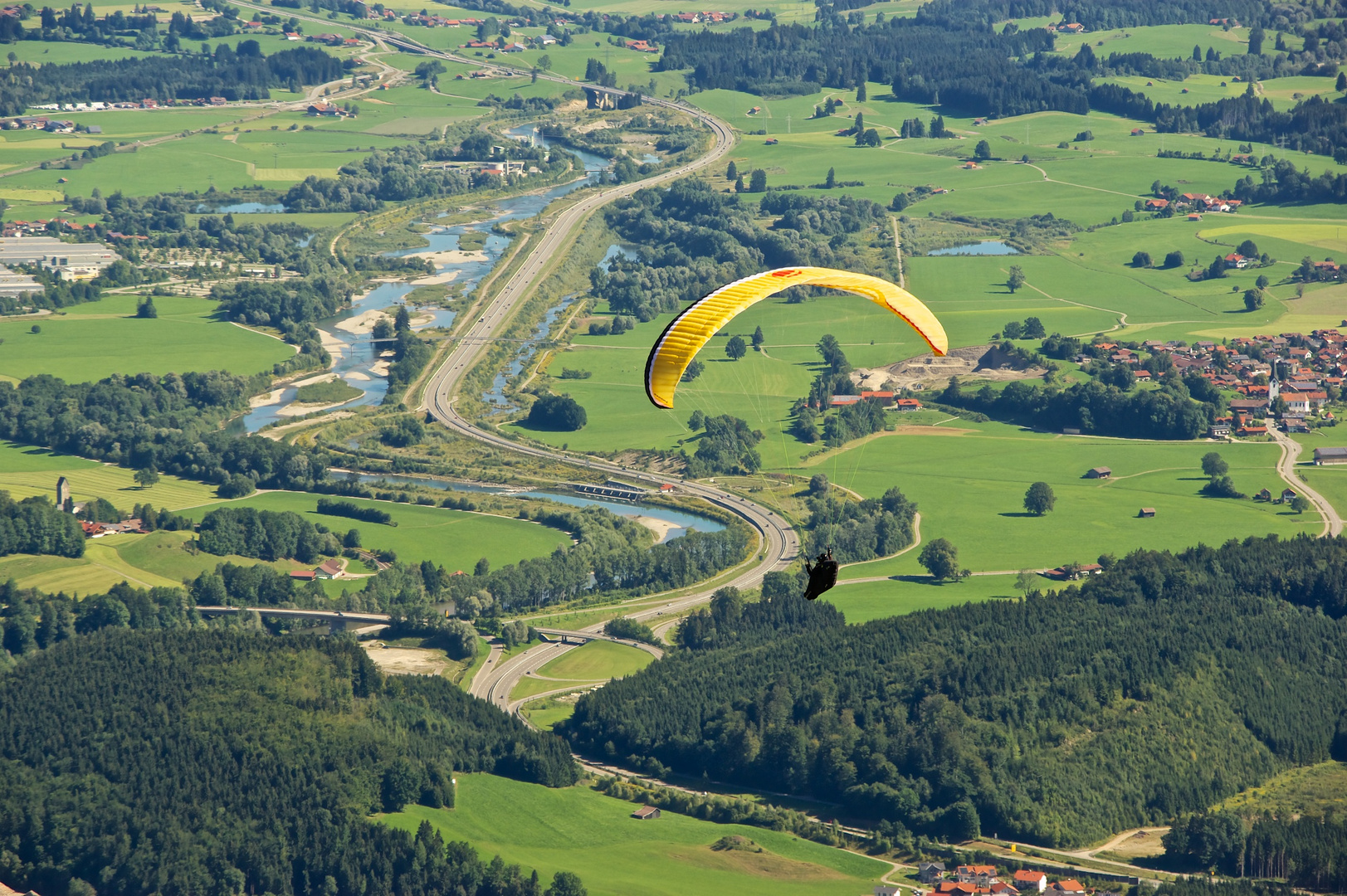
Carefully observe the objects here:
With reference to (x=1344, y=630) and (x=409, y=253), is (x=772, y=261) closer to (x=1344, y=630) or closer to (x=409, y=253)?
(x=409, y=253)

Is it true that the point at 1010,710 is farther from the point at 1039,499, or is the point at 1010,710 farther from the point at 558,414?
the point at 558,414

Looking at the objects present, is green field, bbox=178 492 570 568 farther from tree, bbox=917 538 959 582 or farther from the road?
the road

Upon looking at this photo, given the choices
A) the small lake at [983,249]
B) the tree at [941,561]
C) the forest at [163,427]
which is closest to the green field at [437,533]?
the forest at [163,427]

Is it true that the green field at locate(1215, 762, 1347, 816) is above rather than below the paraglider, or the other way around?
below

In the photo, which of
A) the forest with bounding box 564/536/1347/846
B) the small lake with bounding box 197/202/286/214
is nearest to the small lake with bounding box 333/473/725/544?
the forest with bounding box 564/536/1347/846

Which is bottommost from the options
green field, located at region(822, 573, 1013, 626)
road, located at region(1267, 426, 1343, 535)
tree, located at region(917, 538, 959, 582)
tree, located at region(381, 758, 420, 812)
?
tree, located at region(381, 758, 420, 812)

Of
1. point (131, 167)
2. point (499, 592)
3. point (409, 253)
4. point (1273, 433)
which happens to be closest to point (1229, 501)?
point (1273, 433)
